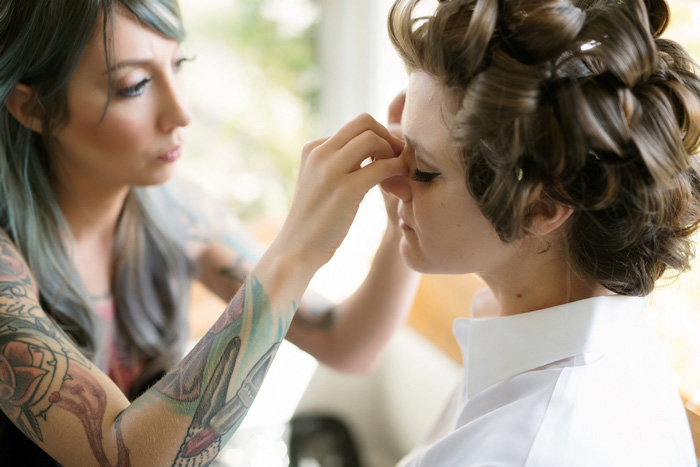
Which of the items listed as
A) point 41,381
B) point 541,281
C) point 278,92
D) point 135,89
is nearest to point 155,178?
point 135,89

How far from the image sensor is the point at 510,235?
0.73 metres

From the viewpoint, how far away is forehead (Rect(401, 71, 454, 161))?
0.76m

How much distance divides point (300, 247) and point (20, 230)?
56 centimetres

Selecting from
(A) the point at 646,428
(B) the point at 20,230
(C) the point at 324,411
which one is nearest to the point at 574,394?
(A) the point at 646,428

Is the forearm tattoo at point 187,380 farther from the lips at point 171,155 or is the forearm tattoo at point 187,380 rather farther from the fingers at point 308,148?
the lips at point 171,155

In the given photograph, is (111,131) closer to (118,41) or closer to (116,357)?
(118,41)

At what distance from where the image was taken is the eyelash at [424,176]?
0.79m

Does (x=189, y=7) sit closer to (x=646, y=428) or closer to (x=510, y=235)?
(x=510, y=235)

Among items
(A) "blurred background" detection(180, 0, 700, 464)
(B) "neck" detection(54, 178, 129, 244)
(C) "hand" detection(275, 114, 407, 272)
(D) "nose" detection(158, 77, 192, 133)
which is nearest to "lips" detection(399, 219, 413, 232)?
(C) "hand" detection(275, 114, 407, 272)

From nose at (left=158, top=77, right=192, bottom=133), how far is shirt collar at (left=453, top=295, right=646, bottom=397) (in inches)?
24.0

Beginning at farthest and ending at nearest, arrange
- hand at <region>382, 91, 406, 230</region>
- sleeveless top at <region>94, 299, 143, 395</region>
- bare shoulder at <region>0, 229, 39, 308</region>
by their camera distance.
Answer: sleeveless top at <region>94, 299, 143, 395</region>
hand at <region>382, 91, 406, 230</region>
bare shoulder at <region>0, 229, 39, 308</region>

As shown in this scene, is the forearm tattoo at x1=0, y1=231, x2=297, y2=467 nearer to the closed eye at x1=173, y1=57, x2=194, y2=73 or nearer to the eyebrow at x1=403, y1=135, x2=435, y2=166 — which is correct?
the eyebrow at x1=403, y1=135, x2=435, y2=166

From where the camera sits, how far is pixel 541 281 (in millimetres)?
845

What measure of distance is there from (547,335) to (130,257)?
0.88m
